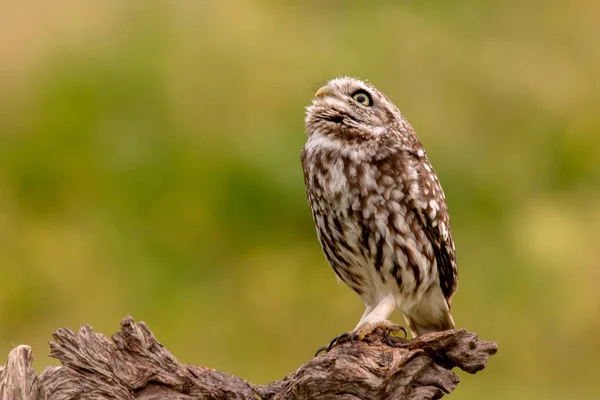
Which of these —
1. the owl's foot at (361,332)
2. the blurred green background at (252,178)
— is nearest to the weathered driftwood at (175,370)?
the owl's foot at (361,332)

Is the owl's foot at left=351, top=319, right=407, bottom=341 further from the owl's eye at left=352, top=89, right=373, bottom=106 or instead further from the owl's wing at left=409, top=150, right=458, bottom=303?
the owl's eye at left=352, top=89, right=373, bottom=106

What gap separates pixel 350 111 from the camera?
500 cm

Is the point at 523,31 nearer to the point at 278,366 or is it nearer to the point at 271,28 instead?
the point at 271,28

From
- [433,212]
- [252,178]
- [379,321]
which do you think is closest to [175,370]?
[379,321]

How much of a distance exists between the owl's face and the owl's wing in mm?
222

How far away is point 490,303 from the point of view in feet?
28.2

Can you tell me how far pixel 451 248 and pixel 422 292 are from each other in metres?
0.26

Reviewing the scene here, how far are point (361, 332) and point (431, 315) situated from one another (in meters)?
0.80

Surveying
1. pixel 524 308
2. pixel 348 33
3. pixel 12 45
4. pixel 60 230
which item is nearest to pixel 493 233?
pixel 524 308

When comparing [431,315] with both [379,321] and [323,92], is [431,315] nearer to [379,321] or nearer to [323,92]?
[379,321]

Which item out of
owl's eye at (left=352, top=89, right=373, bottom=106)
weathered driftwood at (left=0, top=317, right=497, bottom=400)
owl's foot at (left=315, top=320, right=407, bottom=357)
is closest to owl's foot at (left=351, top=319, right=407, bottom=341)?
owl's foot at (left=315, top=320, right=407, bottom=357)

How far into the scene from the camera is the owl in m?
4.93

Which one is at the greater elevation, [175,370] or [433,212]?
[433,212]

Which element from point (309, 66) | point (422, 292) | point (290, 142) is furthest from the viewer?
point (309, 66)
